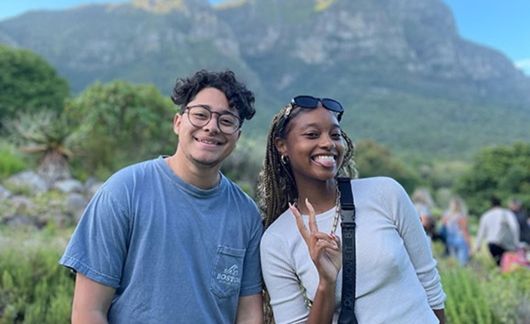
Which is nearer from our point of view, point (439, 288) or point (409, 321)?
point (409, 321)

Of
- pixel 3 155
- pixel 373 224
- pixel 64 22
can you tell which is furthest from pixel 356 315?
pixel 64 22

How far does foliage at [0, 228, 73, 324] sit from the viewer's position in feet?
14.3

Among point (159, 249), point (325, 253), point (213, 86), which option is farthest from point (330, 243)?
point (213, 86)

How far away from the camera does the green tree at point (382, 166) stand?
4681cm

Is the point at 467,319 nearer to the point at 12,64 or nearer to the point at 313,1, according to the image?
the point at 12,64

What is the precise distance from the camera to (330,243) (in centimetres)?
198

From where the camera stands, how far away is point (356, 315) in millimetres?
2039

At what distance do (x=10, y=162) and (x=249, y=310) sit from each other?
50.6 feet

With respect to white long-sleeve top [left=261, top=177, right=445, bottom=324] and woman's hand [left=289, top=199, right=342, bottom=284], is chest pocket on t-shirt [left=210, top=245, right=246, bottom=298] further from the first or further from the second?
woman's hand [left=289, top=199, right=342, bottom=284]

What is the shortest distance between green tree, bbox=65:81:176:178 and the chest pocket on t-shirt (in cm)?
1559

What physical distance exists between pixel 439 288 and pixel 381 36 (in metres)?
162

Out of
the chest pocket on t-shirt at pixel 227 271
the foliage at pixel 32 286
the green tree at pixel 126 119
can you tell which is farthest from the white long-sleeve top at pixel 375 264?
the green tree at pixel 126 119

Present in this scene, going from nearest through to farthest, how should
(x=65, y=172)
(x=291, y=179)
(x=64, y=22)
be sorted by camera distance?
(x=291, y=179) → (x=65, y=172) → (x=64, y=22)

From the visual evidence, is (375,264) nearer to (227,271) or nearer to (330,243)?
(330,243)
